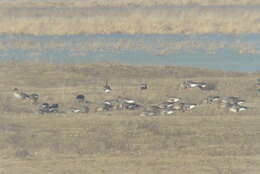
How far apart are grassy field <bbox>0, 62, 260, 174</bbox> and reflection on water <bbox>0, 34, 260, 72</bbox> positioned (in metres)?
7.10

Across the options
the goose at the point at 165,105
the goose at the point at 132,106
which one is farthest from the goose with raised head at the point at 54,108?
the goose at the point at 165,105

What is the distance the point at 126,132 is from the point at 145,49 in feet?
77.9

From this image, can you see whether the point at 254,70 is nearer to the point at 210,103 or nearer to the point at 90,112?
the point at 210,103

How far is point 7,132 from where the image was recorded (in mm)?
20438

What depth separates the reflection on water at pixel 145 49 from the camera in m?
38.8

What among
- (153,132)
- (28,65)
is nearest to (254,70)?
(28,65)

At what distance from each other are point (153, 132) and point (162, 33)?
1295 inches

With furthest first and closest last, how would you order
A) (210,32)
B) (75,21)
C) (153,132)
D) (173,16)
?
(173,16) < (75,21) < (210,32) < (153,132)

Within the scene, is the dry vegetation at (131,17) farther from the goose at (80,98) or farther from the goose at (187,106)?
the goose at (187,106)

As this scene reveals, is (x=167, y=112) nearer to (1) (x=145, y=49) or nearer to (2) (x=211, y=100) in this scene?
(2) (x=211, y=100)

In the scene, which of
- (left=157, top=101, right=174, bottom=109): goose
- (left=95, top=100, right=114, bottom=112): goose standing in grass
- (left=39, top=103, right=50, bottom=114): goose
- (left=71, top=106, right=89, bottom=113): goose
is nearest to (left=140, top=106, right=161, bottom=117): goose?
(left=157, top=101, right=174, bottom=109): goose

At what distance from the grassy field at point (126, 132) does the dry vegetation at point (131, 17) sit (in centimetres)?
2251

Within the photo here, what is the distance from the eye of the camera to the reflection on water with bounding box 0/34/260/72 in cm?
3875

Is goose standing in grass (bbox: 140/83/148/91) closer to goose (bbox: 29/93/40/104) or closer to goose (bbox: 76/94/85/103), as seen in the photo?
goose (bbox: 76/94/85/103)
